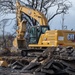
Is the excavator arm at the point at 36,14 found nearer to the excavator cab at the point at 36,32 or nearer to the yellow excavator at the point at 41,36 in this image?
the yellow excavator at the point at 41,36

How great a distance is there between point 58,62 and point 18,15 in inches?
439

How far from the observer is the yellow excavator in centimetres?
2162

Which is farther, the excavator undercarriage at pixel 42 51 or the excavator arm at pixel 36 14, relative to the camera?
the excavator arm at pixel 36 14

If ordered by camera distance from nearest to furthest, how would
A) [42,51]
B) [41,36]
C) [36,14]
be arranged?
[42,51] < [41,36] < [36,14]

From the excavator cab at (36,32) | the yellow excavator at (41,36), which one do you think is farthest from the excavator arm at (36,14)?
the excavator cab at (36,32)

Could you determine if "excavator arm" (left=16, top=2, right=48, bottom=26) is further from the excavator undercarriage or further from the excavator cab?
the excavator cab

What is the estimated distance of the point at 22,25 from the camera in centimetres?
2508

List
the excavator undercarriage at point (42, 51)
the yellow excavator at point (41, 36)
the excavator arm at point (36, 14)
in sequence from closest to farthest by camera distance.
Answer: the excavator undercarriage at point (42, 51) → the yellow excavator at point (41, 36) → the excavator arm at point (36, 14)

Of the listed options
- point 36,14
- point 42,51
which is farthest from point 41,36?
point 36,14

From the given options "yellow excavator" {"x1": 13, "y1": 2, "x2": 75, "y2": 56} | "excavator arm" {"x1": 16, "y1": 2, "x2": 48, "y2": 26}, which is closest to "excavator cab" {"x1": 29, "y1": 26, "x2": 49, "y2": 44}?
"yellow excavator" {"x1": 13, "y1": 2, "x2": 75, "y2": 56}

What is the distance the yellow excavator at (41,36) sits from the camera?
2162 cm

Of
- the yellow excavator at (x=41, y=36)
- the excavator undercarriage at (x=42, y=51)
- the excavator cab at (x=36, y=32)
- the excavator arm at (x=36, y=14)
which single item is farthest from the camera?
the excavator arm at (x=36, y=14)

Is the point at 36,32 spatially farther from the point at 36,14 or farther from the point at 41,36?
the point at 36,14

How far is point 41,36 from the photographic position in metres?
23.2
